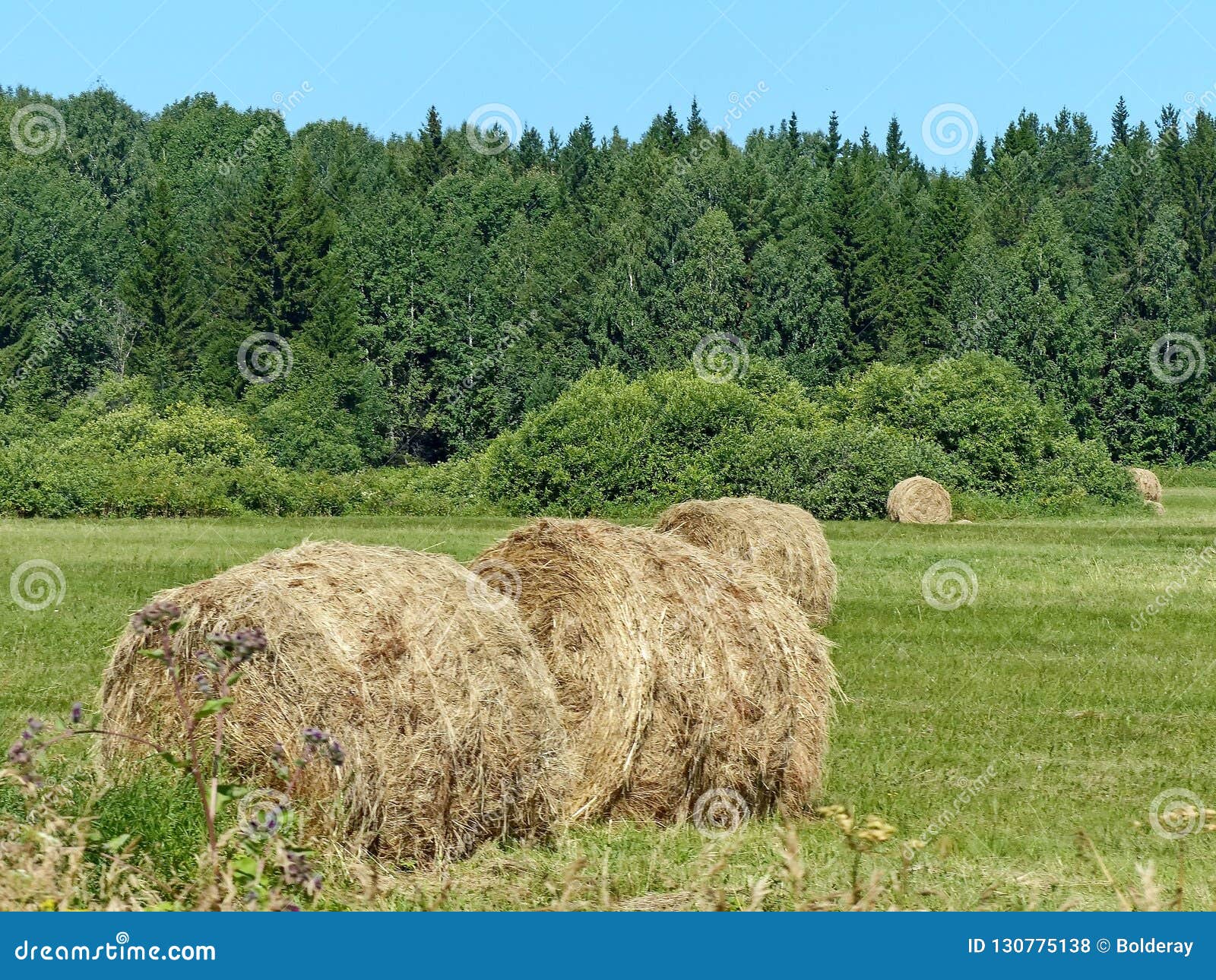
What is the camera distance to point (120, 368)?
8775 cm

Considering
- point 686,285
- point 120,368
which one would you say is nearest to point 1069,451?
point 686,285

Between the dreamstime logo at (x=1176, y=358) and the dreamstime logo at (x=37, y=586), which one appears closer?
the dreamstime logo at (x=37, y=586)

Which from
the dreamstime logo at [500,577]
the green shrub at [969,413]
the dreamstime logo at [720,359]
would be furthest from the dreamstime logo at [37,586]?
the green shrub at [969,413]

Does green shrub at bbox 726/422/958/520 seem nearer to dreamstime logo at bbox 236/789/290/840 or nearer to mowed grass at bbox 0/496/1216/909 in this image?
mowed grass at bbox 0/496/1216/909

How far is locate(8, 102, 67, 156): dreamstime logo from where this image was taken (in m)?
117

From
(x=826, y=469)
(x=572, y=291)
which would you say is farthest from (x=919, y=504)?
(x=572, y=291)

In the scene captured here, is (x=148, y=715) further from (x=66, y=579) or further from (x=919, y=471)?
(x=919, y=471)

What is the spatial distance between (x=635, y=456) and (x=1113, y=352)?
48.5 meters

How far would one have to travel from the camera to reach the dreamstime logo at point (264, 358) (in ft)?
259
